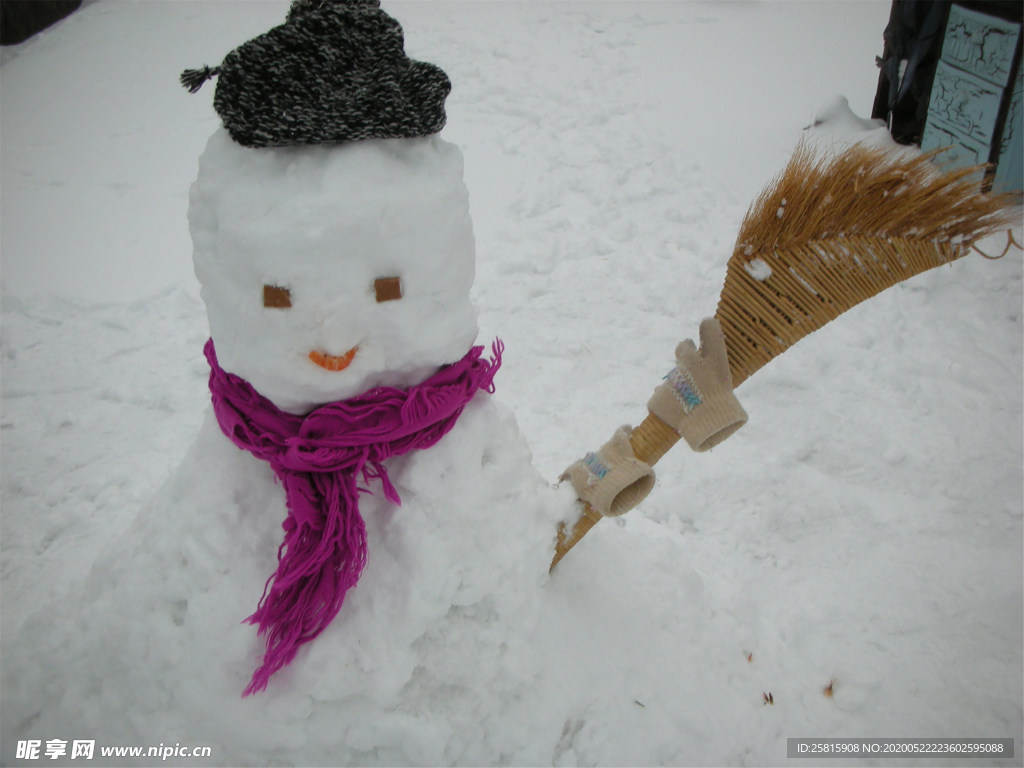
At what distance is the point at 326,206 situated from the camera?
96 centimetres

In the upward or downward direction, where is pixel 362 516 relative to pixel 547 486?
upward

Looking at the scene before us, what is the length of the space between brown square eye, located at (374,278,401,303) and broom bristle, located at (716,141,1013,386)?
24.2 inches

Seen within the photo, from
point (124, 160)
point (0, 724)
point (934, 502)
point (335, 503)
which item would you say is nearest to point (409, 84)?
point (335, 503)

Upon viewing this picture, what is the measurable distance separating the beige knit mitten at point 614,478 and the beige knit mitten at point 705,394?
11 centimetres

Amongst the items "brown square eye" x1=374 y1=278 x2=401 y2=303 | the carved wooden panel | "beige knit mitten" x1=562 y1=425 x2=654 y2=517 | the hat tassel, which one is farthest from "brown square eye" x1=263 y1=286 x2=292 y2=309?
the carved wooden panel

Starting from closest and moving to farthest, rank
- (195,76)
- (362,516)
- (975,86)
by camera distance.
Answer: (195,76) < (362,516) < (975,86)

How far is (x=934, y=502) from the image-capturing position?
204cm

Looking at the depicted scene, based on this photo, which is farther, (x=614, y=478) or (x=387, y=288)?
(x=614, y=478)

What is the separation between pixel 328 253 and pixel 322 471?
36 cm

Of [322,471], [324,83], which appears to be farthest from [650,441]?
[324,83]

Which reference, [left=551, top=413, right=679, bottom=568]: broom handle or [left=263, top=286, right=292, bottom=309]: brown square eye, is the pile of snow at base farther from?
[left=551, top=413, right=679, bottom=568]: broom handle

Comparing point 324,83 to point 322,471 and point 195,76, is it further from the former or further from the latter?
point 322,471

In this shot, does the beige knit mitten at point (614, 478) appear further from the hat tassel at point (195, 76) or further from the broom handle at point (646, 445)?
the hat tassel at point (195, 76)

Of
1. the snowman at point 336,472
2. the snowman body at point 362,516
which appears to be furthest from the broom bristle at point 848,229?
the snowman body at point 362,516
